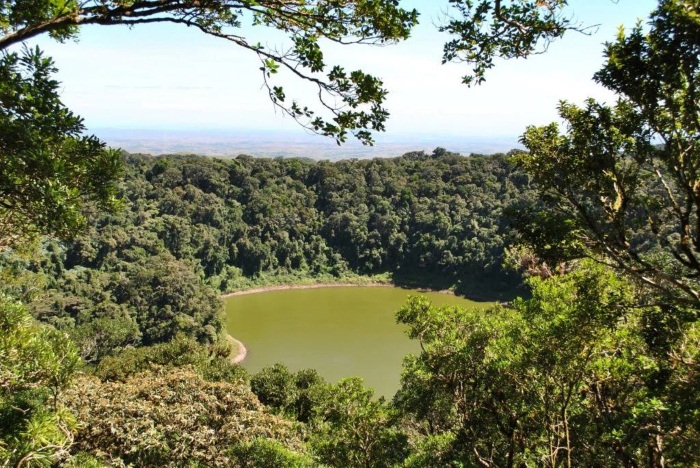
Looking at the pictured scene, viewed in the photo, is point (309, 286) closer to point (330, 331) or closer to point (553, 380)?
point (330, 331)

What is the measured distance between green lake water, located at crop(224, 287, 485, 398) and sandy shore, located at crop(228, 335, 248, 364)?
303 mm

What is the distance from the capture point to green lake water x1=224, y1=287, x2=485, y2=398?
19578 millimetres

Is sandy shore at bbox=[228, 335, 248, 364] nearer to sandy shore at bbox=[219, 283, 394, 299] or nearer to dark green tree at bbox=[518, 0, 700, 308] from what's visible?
Answer: sandy shore at bbox=[219, 283, 394, 299]

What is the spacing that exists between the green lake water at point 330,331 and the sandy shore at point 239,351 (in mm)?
303

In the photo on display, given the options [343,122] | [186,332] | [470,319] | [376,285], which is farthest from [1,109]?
[376,285]

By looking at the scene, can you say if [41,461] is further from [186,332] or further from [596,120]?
[186,332]

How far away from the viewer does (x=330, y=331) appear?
80.9 ft

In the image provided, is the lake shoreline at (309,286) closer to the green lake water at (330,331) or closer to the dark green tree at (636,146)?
the green lake water at (330,331)

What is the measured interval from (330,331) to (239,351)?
5.04m

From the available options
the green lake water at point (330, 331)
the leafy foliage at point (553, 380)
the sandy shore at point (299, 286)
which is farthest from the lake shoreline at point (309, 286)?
the leafy foliage at point (553, 380)

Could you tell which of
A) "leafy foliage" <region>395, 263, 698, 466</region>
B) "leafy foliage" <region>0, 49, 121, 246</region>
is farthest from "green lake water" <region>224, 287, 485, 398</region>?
"leafy foliage" <region>0, 49, 121, 246</region>

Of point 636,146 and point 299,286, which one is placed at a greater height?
point 636,146

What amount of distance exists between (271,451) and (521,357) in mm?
3961

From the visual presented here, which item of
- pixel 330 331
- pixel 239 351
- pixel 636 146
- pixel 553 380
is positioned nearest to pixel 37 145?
pixel 636 146
